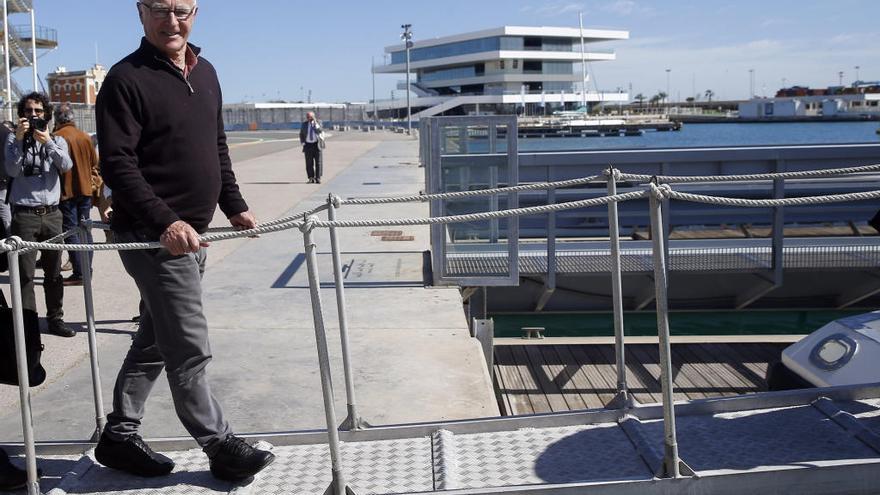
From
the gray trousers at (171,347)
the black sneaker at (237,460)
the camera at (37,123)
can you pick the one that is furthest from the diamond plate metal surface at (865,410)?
the camera at (37,123)

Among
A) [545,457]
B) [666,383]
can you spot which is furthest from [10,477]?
[666,383]

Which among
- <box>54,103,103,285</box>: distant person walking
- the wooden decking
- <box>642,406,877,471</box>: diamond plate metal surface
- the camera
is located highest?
the camera

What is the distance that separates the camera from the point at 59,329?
7.00m

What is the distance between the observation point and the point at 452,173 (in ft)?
28.2

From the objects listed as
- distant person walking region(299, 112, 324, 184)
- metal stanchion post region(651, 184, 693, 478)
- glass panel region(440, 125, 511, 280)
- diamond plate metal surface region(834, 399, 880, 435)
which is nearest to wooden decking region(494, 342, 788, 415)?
glass panel region(440, 125, 511, 280)

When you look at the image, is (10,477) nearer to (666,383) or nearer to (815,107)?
(666,383)

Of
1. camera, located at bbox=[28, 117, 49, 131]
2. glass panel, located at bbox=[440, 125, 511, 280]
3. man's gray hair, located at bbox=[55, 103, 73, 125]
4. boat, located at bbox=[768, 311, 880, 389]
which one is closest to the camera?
boat, located at bbox=[768, 311, 880, 389]

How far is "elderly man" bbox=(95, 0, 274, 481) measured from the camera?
11.0 feet

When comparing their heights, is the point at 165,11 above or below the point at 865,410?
above

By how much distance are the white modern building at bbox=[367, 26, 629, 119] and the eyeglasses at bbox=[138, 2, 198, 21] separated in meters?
103

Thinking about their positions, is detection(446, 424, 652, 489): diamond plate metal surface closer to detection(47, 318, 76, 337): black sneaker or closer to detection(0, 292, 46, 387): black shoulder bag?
detection(0, 292, 46, 387): black shoulder bag

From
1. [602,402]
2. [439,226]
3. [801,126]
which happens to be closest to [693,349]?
[602,402]

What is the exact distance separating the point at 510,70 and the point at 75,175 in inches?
4096

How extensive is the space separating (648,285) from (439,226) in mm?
3163
